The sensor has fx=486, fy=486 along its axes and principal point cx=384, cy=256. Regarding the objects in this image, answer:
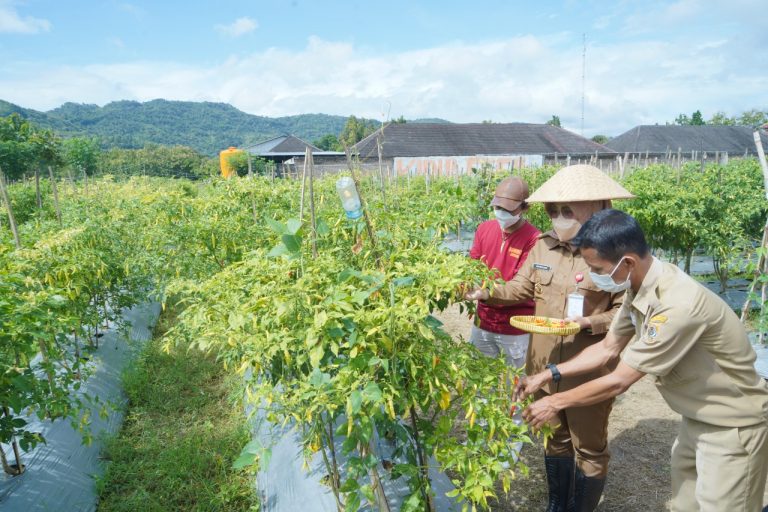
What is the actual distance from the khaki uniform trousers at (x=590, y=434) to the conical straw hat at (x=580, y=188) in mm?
917

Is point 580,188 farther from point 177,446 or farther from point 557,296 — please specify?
point 177,446

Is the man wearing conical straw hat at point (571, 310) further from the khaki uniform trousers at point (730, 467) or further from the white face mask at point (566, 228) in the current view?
the khaki uniform trousers at point (730, 467)

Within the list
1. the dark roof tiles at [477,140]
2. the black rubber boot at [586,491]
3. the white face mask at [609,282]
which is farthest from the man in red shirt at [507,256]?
the dark roof tiles at [477,140]

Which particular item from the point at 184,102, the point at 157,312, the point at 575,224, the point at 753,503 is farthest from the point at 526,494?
the point at 184,102

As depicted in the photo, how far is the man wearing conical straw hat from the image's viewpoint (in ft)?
7.17

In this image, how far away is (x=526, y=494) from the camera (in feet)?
8.99

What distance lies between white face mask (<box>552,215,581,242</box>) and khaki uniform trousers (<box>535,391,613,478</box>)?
76 centimetres

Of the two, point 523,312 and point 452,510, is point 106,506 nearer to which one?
point 452,510

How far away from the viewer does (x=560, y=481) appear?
2387mm

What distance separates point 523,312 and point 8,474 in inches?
112

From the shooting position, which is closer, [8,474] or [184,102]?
[8,474]

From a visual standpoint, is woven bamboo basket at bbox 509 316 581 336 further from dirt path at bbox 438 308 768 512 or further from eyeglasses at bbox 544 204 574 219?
dirt path at bbox 438 308 768 512

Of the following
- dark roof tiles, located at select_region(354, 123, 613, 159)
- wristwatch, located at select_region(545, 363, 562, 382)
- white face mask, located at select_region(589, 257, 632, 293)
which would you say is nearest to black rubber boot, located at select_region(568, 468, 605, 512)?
wristwatch, located at select_region(545, 363, 562, 382)

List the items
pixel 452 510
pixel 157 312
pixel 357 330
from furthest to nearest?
pixel 157 312
pixel 452 510
pixel 357 330
